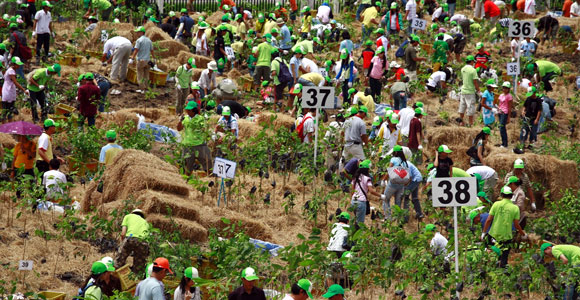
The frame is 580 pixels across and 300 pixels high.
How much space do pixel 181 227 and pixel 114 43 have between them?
9.78 metres

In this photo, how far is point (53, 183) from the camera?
1422cm

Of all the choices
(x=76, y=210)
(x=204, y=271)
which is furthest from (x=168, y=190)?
(x=204, y=271)

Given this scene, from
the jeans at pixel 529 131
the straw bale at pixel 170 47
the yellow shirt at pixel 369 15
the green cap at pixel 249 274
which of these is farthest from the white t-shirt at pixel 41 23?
the green cap at pixel 249 274

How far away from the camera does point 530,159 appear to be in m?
17.7

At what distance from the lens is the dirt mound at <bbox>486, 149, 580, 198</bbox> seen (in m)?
A: 17.7

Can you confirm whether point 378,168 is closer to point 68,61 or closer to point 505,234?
point 505,234

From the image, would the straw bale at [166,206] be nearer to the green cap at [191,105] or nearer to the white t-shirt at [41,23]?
the green cap at [191,105]

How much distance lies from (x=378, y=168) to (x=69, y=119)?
591 cm

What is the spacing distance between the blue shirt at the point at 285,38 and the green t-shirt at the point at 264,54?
2.07 meters

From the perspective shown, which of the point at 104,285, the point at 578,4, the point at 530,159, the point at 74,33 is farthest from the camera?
the point at 578,4

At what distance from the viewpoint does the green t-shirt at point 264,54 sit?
866 inches

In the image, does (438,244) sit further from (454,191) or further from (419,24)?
(419,24)

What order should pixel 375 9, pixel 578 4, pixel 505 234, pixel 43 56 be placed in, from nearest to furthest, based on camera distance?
pixel 505 234, pixel 43 56, pixel 375 9, pixel 578 4

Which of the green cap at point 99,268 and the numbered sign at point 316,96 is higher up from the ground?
the numbered sign at point 316,96
